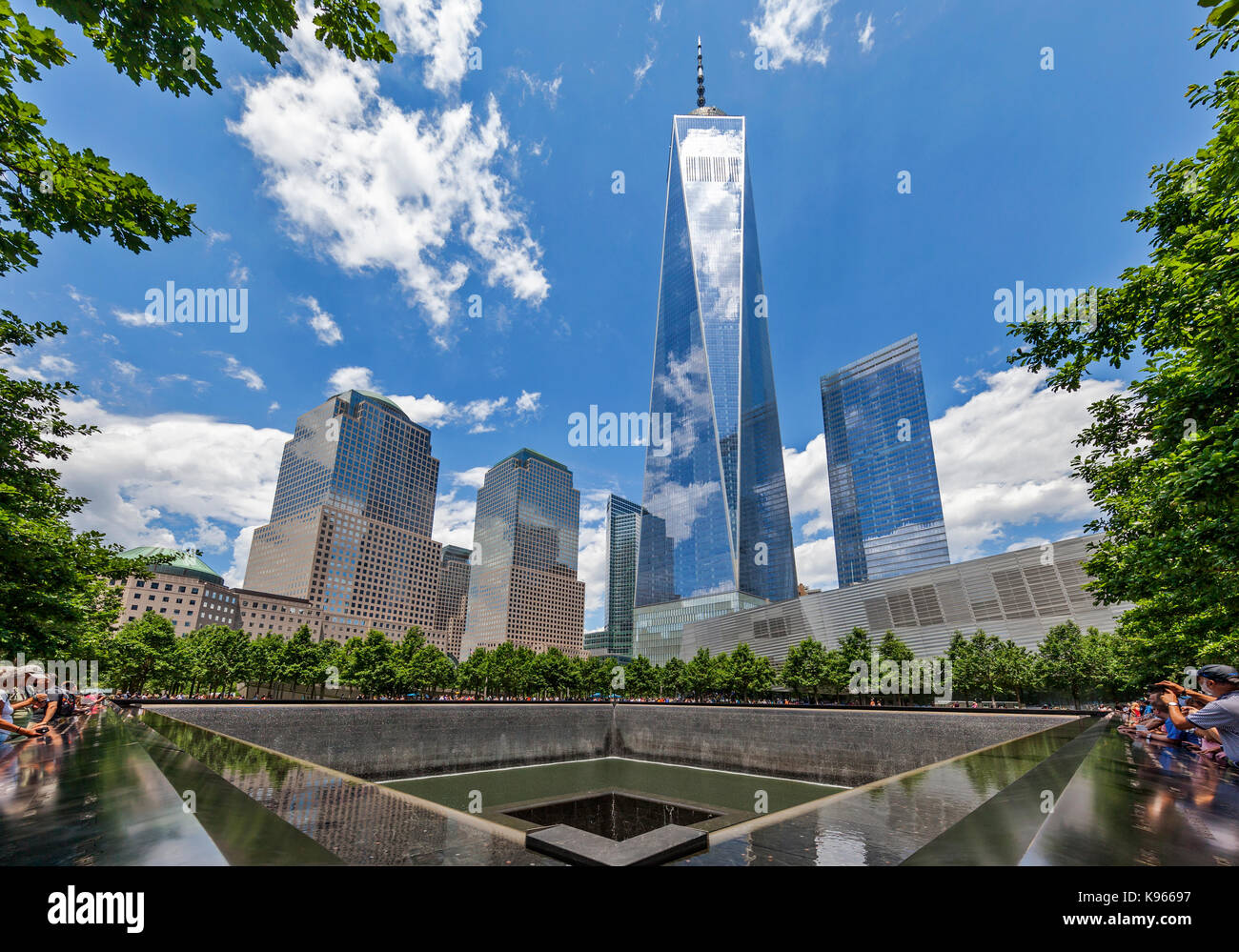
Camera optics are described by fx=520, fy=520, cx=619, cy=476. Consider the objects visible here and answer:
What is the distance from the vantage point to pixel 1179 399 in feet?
26.9

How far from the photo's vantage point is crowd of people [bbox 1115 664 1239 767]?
7.97 m

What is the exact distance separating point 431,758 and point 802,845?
40486 mm

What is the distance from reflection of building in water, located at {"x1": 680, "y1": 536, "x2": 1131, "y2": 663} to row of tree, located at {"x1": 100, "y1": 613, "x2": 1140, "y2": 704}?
12.5ft

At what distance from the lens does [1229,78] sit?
787 centimetres

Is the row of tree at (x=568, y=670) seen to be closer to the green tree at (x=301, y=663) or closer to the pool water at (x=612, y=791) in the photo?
the green tree at (x=301, y=663)

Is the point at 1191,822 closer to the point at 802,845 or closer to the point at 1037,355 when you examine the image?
the point at 802,845

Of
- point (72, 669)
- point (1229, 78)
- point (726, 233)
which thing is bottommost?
point (72, 669)

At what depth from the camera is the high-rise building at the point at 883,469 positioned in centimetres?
13988

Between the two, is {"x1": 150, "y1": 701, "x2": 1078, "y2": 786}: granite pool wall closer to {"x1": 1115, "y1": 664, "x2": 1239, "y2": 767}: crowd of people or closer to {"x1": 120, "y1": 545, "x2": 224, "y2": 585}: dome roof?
{"x1": 1115, "y1": 664, "x2": 1239, "y2": 767}: crowd of people

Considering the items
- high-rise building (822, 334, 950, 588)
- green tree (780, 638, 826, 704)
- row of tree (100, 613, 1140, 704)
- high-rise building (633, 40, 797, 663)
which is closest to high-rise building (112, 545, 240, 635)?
row of tree (100, 613, 1140, 704)
